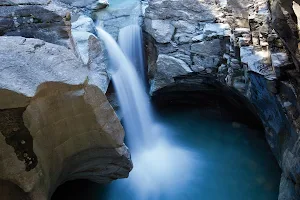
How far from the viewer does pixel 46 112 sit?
3.63m

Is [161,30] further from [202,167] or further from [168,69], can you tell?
[202,167]

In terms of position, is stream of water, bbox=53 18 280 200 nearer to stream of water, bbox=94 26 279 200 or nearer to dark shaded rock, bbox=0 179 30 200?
stream of water, bbox=94 26 279 200

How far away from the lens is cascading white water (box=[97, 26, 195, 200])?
612cm

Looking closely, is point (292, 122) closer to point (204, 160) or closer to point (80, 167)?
point (204, 160)

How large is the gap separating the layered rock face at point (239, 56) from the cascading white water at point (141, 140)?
53 cm

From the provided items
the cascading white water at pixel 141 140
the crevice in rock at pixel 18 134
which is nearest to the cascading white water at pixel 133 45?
the cascading white water at pixel 141 140

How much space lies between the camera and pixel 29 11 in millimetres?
4883

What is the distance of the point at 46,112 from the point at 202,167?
4.07 m

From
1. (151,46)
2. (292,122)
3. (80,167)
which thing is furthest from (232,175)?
(151,46)

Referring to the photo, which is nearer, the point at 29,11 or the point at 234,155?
the point at 29,11

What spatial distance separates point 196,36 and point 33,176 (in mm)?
5084

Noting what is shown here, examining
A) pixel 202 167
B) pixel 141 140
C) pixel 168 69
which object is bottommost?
pixel 202 167

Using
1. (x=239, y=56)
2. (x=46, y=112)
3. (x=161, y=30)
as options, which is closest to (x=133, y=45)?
(x=161, y=30)

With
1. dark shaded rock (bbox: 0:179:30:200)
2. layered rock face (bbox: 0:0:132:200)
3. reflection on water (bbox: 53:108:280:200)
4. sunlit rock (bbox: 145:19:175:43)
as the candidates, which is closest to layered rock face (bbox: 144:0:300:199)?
sunlit rock (bbox: 145:19:175:43)
